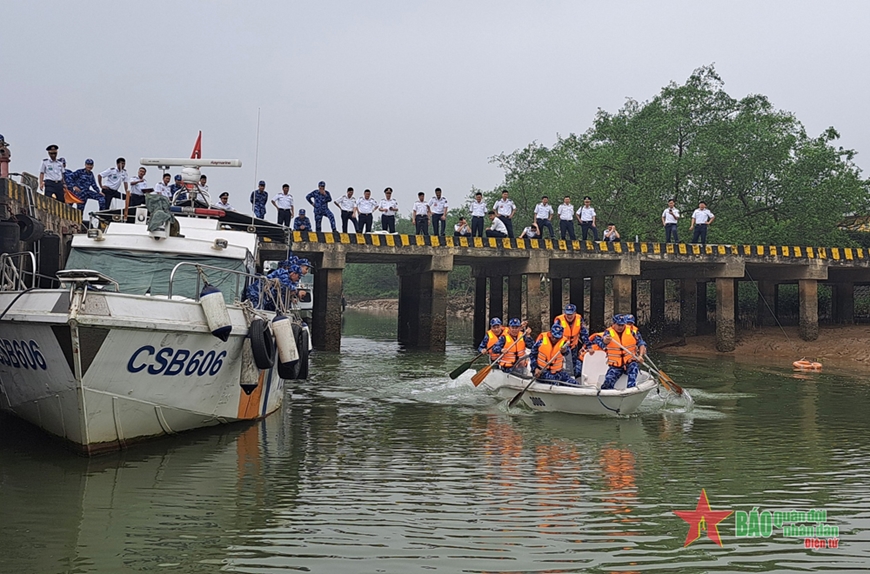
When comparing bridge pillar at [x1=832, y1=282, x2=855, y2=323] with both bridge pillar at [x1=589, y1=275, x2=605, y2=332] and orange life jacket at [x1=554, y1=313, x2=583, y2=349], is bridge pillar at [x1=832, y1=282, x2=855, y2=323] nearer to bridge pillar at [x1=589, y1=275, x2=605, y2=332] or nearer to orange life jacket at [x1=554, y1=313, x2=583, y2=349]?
bridge pillar at [x1=589, y1=275, x2=605, y2=332]

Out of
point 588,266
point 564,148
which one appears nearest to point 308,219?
point 588,266

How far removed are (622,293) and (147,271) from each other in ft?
68.8

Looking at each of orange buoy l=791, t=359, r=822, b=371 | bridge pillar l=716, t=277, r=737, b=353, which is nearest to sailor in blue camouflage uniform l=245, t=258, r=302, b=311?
orange buoy l=791, t=359, r=822, b=371

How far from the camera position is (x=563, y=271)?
3478 cm

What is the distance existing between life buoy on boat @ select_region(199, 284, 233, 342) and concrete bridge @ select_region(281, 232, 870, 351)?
15.8m

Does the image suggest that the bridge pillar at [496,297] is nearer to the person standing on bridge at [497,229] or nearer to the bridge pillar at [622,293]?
the person standing on bridge at [497,229]

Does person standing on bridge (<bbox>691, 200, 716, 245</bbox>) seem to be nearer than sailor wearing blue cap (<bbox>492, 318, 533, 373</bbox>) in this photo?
No

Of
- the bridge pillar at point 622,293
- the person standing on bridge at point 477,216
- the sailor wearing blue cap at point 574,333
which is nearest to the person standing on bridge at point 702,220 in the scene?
the bridge pillar at point 622,293

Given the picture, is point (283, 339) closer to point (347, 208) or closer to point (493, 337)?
point (493, 337)

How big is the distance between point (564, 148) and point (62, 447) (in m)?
55.2

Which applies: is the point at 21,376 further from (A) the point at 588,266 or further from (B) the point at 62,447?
(A) the point at 588,266

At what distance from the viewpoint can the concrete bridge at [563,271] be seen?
27125 mm

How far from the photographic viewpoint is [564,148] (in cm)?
6244

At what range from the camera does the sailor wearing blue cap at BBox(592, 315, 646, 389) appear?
14633mm
